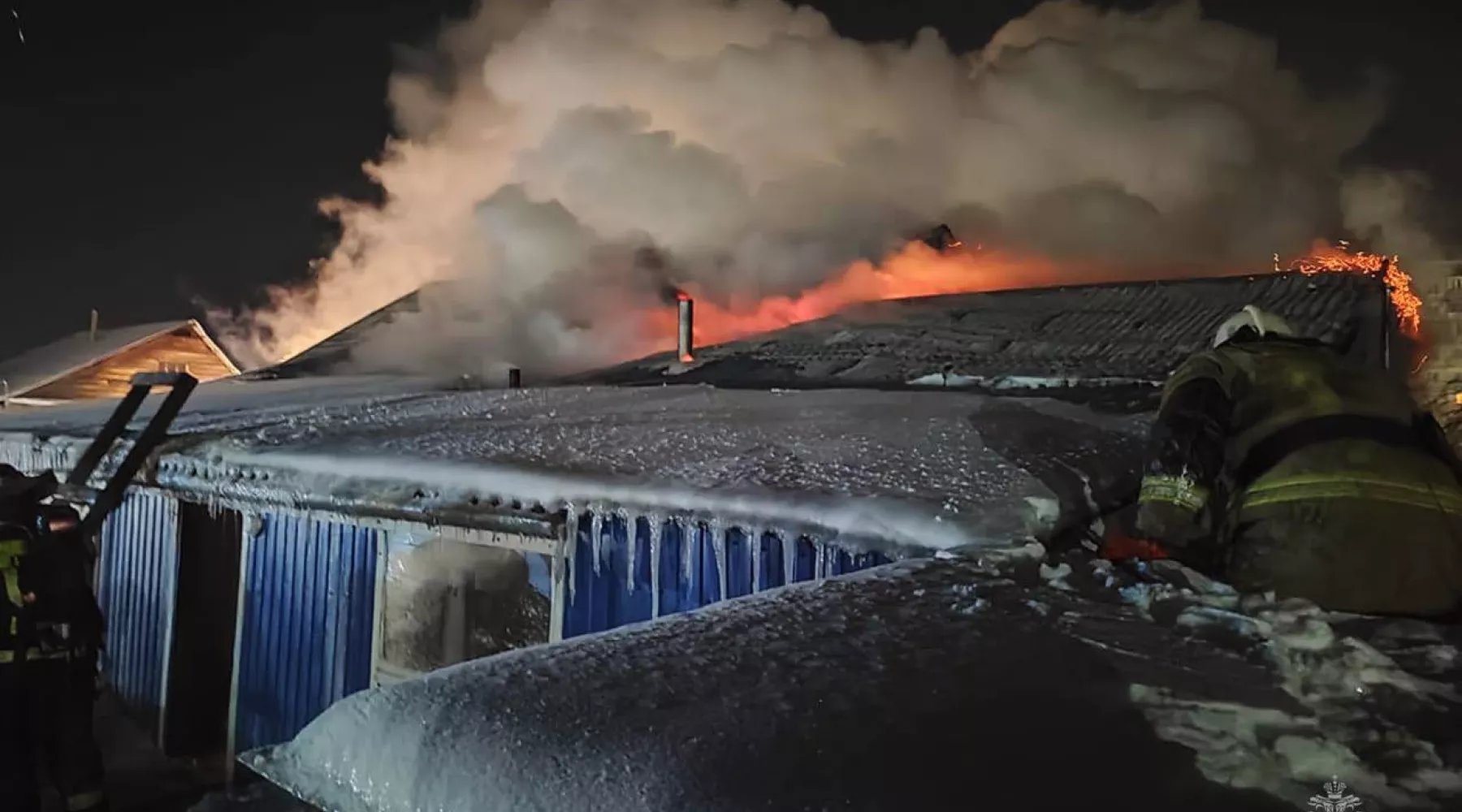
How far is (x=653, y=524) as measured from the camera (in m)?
4.13

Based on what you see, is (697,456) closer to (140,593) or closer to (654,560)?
(654,560)

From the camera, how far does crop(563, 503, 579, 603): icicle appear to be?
4410 millimetres

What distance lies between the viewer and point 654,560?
13.8ft

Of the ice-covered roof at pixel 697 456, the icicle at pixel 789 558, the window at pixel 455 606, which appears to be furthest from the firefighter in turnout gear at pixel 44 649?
A: the icicle at pixel 789 558

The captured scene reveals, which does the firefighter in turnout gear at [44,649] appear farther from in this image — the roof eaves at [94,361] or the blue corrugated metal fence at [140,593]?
the roof eaves at [94,361]

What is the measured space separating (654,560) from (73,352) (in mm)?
21221

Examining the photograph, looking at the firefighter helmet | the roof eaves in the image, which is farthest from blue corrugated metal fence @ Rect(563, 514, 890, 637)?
the roof eaves

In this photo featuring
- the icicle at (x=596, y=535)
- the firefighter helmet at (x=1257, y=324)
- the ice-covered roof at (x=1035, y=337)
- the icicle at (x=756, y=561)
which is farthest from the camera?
the ice-covered roof at (x=1035, y=337)

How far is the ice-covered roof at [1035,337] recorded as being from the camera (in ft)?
20.7

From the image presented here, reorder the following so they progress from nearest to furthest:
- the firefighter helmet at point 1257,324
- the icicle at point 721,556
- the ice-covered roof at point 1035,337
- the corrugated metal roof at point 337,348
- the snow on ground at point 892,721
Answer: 1. the snow on ground at point 892,721
2. the firefighter helmet at point 1257,324
3. the icicle at point 721,556
4. the ice-covered roof at point 1035,337
5. the corrugated metal roof at point 337,348

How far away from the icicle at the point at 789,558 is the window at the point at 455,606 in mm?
2709

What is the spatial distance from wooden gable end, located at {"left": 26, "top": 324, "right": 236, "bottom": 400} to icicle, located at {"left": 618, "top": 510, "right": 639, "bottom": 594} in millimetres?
16554

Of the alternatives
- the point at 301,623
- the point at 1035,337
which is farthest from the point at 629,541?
the point at 1035,337

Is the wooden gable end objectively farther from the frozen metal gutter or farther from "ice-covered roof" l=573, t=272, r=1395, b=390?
"ice-covered roof" l=573, t=272, r=1395, b=390
